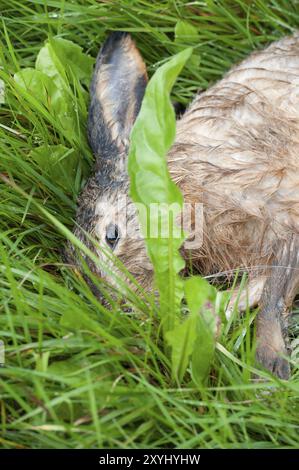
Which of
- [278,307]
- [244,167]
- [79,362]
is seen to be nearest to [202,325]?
[79,362]

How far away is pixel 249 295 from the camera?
11.1ft

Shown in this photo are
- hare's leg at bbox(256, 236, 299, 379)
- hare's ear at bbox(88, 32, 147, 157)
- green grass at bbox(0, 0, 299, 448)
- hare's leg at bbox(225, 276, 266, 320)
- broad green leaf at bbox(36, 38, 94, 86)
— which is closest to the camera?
green grass at bbox(0, 0, 299, 448)

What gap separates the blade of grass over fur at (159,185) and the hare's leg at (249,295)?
439 mm

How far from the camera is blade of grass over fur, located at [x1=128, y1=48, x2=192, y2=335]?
2748 millimetres

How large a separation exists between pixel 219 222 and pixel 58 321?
0.98 m

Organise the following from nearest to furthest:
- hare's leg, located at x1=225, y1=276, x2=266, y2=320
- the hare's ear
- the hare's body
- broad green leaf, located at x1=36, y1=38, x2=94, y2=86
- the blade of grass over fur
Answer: the blade of grass over fur → hare's leg, located at x1=225, y1=276, x2=266, y2=320 → the hare's body → the hare's ear → broad green leaf, located at x1=36, y1=38, x2=94, y2=86

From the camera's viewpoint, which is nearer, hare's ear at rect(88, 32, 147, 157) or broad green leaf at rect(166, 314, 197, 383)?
broad green leaf at rect(166, 314, 197, 383)

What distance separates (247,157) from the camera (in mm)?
3580

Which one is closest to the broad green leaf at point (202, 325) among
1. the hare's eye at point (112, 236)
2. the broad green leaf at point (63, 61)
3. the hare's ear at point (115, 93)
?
the hare's eye at point (112, 236)

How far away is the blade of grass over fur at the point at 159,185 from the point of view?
9.02ft

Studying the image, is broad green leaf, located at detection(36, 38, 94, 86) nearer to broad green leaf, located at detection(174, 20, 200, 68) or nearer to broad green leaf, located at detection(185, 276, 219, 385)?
broad green leaf, located at detection(174, 20, 200, 68)
